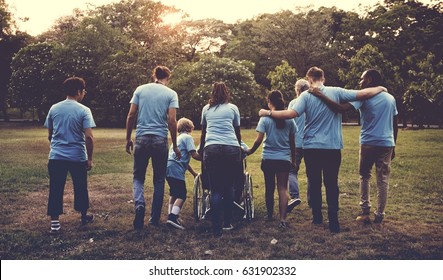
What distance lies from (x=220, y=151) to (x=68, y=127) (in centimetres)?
173

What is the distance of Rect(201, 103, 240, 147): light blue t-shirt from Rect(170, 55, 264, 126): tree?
21.5 m

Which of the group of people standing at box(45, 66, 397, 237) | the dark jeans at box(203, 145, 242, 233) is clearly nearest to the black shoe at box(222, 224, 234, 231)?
the group of people standing at box(45, 66, 397, 237)

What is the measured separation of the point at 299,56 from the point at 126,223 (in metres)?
35.8

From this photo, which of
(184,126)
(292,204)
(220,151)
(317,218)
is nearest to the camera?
(220,151)

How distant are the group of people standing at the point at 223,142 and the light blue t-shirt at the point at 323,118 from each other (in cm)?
1

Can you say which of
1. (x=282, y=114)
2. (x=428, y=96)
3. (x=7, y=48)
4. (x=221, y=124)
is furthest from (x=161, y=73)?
(x=7, y=48)

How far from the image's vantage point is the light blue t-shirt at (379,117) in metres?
5.16

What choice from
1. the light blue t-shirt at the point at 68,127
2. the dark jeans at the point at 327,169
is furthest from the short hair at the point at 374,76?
the light blue t-shirt at the point at 68,127

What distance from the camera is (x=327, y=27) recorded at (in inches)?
1543

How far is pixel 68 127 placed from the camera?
16.7 feet

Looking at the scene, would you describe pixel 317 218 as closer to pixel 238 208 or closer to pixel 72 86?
pixel 238 208

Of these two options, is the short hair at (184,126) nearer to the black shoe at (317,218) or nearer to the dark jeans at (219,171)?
the dark jeans at (219,171)
